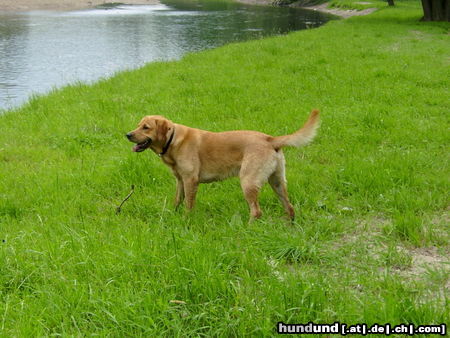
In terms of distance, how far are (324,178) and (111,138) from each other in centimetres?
400

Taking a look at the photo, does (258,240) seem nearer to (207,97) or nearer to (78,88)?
(207,97)

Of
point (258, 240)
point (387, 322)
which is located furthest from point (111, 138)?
point (387, 322)

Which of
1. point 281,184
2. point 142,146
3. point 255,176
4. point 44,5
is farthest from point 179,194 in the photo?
point 44,5

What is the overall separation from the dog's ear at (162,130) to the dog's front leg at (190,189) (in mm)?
530

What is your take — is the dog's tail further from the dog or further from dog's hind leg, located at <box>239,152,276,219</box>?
dog's hind leg, located at <box>239,152,276,219</box>

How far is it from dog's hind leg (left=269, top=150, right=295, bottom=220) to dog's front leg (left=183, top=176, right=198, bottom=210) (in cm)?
88

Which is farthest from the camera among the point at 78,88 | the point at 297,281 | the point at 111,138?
the point at 78,88

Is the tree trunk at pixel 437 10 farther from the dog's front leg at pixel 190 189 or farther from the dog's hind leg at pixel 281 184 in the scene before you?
the dog's front leg at pixel 190 189

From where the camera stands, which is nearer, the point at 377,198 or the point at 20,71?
the point at 377,198

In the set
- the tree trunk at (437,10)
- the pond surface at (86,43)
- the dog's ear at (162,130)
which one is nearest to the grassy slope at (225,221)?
the dog's ear at (162,130)

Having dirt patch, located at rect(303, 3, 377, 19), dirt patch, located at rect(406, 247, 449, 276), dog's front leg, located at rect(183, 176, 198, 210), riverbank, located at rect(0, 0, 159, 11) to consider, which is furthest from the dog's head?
riverbank, located at rect(0, 0, 159, 11)

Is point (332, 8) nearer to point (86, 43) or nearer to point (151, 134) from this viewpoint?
point (86, 43)

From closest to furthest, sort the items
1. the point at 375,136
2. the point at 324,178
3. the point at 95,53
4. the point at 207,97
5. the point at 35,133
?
the point at 324,178 → the point at 375,136 → the point at 35,133 → the point at 207,97 → the point at 95,53

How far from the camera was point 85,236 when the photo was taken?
4141 millimetres
